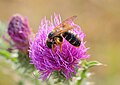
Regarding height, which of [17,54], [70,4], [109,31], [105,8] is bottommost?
[17,54]

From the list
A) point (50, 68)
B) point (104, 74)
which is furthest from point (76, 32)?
point (104, 74)

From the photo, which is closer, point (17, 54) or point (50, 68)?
point (50, 68)

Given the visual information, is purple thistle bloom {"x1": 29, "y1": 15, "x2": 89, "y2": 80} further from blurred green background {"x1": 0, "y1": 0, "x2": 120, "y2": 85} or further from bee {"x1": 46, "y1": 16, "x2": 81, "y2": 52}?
blurred green background {"x1": 0, "y1": 0, "x2": 120, "y2": 85}

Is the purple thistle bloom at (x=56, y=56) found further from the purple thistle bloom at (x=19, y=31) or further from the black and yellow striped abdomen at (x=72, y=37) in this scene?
the purple thistle bloom at (x=19, y=31)

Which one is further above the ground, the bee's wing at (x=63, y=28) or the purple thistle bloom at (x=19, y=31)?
the purple thistle bloom at (x=19, y=31)

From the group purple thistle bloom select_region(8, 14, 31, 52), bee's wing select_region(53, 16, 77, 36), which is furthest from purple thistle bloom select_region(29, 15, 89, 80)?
purple thistle bloom select_region(8, 14, 31, 52)

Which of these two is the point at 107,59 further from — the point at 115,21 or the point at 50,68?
the point at 50,68

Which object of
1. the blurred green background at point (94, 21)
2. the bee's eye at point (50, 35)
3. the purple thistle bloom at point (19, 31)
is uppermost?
the blurred green background at point (94, 21)

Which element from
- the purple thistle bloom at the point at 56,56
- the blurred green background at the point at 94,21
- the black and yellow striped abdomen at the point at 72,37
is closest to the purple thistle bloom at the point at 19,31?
the purple thistle bloom at the point at 56,56
